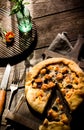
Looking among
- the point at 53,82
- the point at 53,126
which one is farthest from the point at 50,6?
the point at 53,126

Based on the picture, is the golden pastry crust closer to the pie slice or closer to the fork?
the pie slice

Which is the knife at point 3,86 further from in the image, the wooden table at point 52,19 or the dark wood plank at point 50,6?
the dark wood plank at point 50,6

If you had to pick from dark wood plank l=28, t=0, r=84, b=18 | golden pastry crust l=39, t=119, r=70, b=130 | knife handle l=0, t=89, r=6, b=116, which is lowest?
golden pastry crust l=39, t=119, r=70, b=130

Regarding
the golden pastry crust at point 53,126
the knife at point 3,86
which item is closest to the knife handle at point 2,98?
the knife at point 3,86

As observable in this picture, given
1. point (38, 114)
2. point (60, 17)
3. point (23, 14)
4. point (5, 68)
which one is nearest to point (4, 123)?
point (38, 114)

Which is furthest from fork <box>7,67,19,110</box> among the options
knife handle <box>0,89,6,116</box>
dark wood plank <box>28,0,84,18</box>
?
dark wood plank <box>28,0,84,18</box>

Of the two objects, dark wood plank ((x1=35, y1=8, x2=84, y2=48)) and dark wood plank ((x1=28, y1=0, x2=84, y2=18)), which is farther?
dark wood plank ((x1=28, y1=0, x2=84, y2=18))

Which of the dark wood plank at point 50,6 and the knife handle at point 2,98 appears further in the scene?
the dark wood plank at point 50,6

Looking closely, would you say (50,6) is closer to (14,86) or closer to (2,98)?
(14,86)
